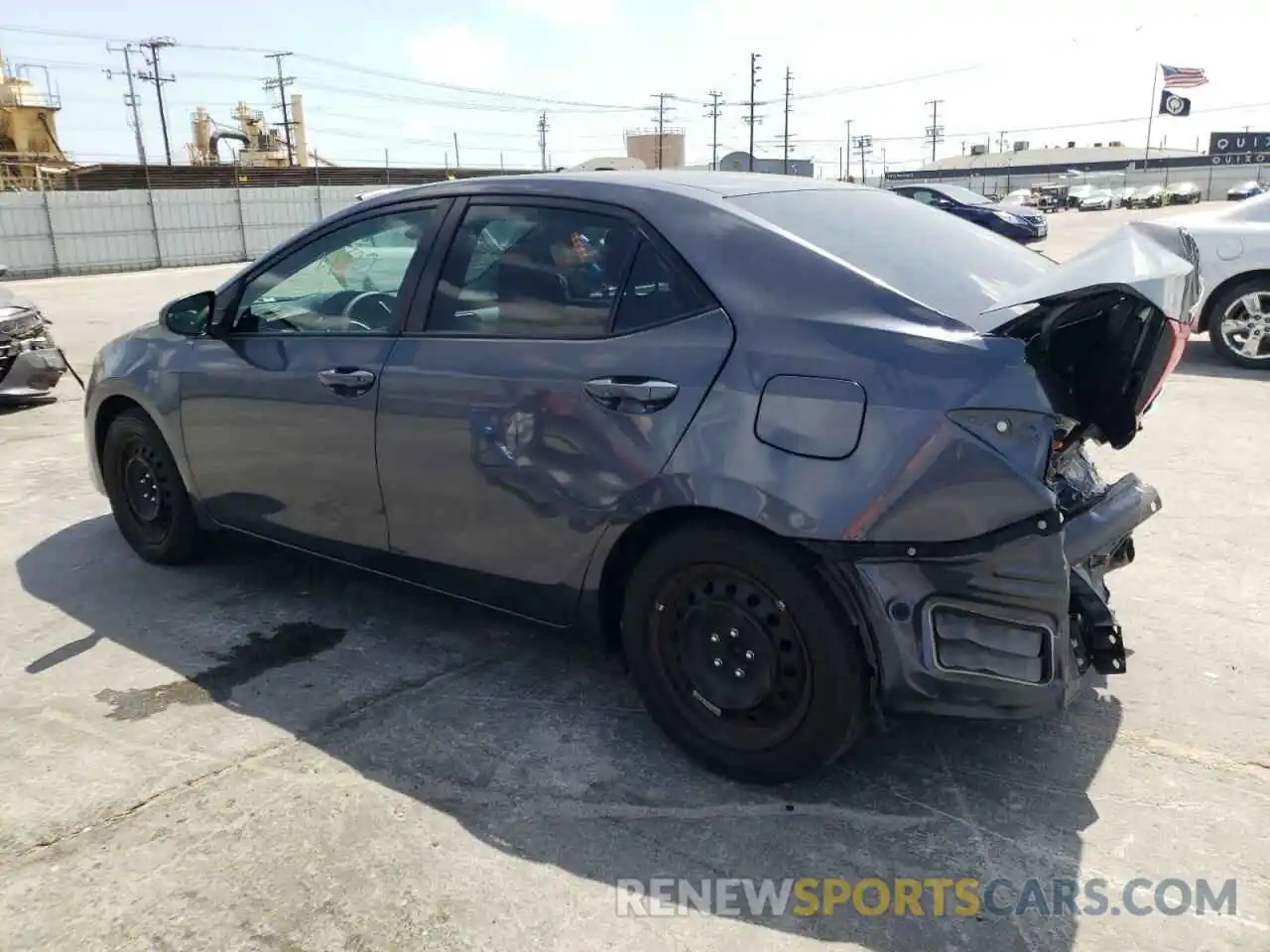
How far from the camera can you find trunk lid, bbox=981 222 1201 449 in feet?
7.84

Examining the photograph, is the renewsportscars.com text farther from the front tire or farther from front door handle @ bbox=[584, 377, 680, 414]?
the front tire

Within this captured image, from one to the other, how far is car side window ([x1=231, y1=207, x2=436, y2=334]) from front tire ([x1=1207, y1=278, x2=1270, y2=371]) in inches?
303

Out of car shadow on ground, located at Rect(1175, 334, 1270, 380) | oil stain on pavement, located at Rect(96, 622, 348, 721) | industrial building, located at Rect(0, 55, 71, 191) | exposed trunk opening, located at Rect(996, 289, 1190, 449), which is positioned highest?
industrial building, located at Rect(0, 55, 71, 191)

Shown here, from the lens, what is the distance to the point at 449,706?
10.9ft

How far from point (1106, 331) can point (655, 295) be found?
1.18 m

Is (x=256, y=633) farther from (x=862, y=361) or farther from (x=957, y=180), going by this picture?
(x=957, y=180)

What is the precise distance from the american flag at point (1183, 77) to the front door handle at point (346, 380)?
69249mm

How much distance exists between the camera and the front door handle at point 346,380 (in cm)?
341

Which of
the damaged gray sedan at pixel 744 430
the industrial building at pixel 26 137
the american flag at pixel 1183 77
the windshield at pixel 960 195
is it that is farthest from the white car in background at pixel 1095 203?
the damaged gray sedan at pixel 744 430

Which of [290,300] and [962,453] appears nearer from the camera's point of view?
[962,453]

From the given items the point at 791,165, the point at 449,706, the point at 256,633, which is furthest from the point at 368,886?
the point at 791,165

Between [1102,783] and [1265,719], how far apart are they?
0.72 metres

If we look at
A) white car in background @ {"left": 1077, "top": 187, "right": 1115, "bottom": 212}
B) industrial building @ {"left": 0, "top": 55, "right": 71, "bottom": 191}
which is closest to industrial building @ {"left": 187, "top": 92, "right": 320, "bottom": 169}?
industrial building @ {"left": 0, "top": 55, "right": 71, "bottom": 191}

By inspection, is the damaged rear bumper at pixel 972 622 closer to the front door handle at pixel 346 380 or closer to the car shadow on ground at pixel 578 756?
the car shadow on ground at pixel 578 756
